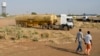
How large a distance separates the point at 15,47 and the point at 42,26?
29877 mm

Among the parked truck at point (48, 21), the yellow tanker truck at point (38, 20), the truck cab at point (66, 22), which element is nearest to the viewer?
the truck cab at point (66, 22)

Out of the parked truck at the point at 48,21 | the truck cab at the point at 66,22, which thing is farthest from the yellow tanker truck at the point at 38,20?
the truck cab at the point at 66,22

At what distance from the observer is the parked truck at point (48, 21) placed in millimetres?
48969

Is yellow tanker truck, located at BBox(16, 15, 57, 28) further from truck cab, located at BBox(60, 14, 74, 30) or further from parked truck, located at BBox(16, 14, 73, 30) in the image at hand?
truck cab, located at BBox(60, 14, 74, 30)

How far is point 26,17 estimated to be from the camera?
54.8m

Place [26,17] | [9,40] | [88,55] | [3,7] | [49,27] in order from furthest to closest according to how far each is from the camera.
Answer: [3,7], [26,17], [49,27], [9,40], [88,55]

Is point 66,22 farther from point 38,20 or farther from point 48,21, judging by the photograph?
point 38,20

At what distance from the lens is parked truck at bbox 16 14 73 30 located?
161 ft

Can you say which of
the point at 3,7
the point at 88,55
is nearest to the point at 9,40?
the point at 88,55

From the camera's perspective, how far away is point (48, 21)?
2009 inches

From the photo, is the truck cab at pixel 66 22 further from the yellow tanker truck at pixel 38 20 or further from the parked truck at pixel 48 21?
the yellow tanker truck at pixel 38 20

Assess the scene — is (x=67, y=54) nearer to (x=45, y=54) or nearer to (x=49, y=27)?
(x=45, y=54)

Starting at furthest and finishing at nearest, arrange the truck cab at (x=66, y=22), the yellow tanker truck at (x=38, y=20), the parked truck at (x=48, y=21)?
the yellow tanker truck at (x=38, y=20)
the parked truck at (x=48, y=21)
the truck cab at (x=66, y=22)

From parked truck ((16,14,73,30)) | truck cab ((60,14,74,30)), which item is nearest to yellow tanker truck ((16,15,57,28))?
parked truck ((16,14,73,30))
